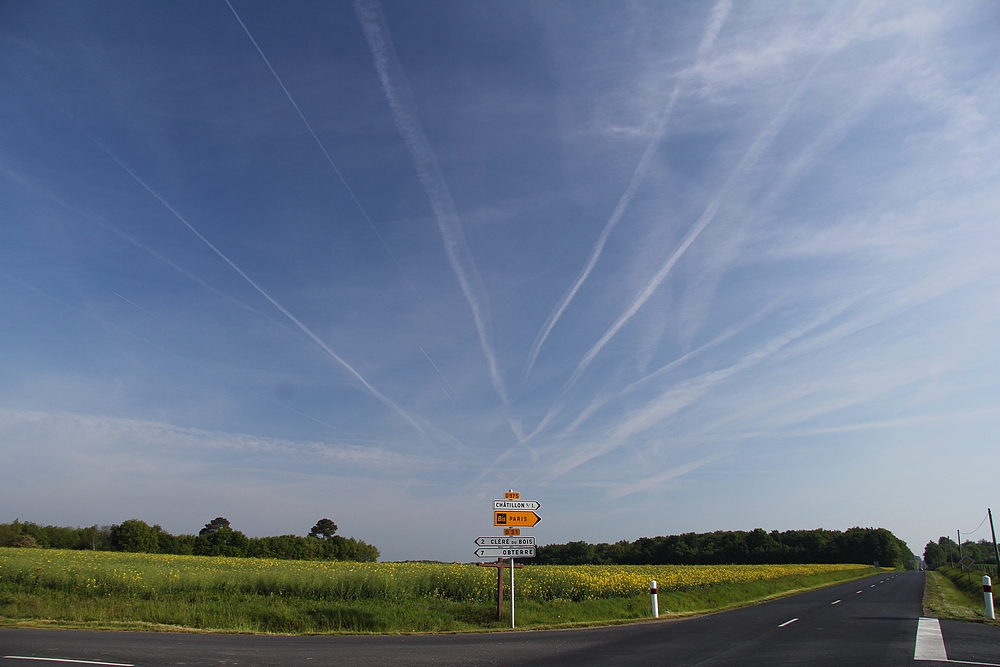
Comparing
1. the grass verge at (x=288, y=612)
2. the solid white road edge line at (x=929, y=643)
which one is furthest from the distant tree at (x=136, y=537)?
the solid white road edge line at (x=929, y=643)

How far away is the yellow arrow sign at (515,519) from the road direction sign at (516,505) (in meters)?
0.16

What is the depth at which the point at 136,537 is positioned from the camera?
9088 cm

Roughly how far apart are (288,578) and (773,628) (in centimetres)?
1723

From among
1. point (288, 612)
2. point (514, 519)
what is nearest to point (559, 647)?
point (514, 519)

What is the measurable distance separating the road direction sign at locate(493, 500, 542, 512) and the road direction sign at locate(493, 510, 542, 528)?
158mm

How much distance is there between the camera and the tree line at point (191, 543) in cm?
Answer: 8938

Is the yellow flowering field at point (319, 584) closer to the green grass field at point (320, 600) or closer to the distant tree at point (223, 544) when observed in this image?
the green grass field at point (320, 600)

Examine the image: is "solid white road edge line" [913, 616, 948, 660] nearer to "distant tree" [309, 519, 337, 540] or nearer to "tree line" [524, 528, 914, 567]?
"tree line" [524, 528, 914, 567]

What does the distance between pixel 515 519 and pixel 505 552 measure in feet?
3.36

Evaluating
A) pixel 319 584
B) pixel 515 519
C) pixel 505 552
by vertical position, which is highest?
pixel 515 519

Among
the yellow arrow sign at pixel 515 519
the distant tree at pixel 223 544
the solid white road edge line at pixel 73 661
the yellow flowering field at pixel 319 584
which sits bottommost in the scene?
the distant tree at pixel 223 544

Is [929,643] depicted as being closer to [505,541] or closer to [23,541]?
[505,541]

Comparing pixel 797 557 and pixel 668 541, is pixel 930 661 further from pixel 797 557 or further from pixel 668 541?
pixel 797 557

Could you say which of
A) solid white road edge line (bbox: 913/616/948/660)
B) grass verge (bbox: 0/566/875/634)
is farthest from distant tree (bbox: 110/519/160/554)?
solid white road edge line (bbox: 913/616/948/660)
